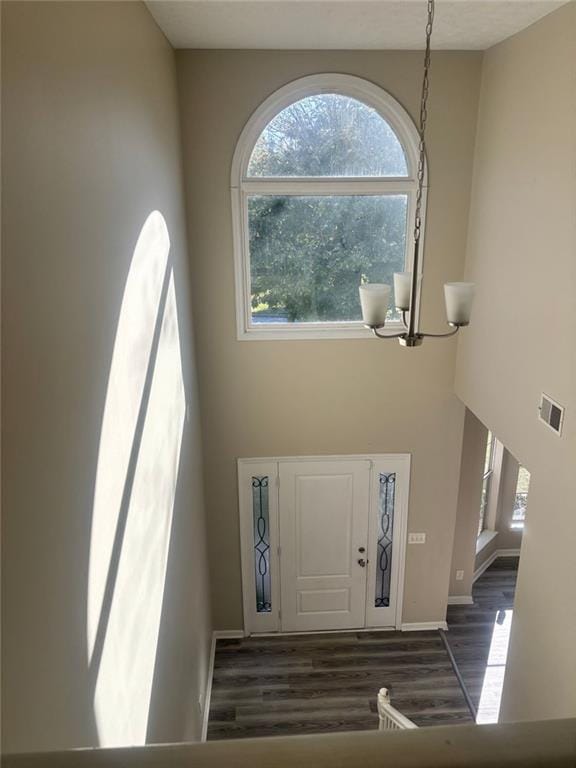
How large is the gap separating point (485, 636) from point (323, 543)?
1873mm

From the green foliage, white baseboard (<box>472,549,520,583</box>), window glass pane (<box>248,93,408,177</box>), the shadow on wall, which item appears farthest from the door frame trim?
window glass pane (<box>248,93,408,177</box>)

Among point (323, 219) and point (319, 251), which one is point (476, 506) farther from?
point (323, 219)

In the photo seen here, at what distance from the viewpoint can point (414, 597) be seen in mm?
5676

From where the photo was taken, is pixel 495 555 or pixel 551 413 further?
pixel 495 555

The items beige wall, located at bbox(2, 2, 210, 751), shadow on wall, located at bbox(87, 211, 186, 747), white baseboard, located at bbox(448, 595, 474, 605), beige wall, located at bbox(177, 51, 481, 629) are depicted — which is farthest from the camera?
white baseboard, located at bbox(448, 595, 474, 605)

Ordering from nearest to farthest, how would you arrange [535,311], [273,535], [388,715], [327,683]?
[535,311] → [388,715] → [327,683] → [273,535]

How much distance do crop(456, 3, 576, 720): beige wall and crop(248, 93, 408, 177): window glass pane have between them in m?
0.74

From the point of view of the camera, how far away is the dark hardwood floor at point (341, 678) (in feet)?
15.9

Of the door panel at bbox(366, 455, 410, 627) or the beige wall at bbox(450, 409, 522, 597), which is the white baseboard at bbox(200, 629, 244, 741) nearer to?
the door panel at bbox(366, 455, 410, 627)

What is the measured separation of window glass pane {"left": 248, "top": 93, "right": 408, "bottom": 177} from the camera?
431cm

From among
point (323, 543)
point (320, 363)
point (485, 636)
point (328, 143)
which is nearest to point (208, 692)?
point (323, 543)

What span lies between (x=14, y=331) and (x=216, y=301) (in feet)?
10.9

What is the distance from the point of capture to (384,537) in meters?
5.51

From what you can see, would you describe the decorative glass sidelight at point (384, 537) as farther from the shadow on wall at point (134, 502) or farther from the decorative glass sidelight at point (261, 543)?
the shadow on wall at point (134, 502)
